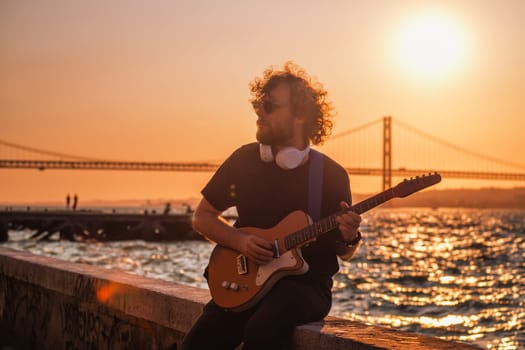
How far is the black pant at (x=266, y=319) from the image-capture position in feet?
10.3

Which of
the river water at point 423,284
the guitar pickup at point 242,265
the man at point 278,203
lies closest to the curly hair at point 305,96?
the man at point 278,203

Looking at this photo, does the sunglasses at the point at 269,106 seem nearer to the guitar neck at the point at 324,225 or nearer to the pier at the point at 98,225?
the guitar neck at the point at 324,225

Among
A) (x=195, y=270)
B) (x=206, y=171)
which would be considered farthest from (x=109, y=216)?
(x=206, y=171)

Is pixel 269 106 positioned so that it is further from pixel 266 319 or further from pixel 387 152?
pixel 387 152

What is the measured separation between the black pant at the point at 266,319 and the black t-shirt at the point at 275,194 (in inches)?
4.1

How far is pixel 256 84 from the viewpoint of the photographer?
364cm

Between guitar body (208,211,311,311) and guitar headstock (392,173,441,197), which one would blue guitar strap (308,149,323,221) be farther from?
guitar headstock (392,173,441,197)

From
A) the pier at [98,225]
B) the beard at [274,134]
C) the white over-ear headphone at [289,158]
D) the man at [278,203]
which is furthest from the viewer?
the pier at [98,225]

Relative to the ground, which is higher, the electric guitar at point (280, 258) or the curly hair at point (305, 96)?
the curly hair at point (305, 96)

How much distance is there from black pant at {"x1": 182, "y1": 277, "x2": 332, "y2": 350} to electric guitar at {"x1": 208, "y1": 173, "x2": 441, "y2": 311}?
0.06 m

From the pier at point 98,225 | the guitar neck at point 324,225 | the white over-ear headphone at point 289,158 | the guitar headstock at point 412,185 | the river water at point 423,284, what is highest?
the white over-ear headphone at point 289,158

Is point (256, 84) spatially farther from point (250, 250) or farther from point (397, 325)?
point (397, 325)

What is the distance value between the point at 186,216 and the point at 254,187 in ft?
170

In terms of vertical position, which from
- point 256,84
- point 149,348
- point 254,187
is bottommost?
point 149,348
